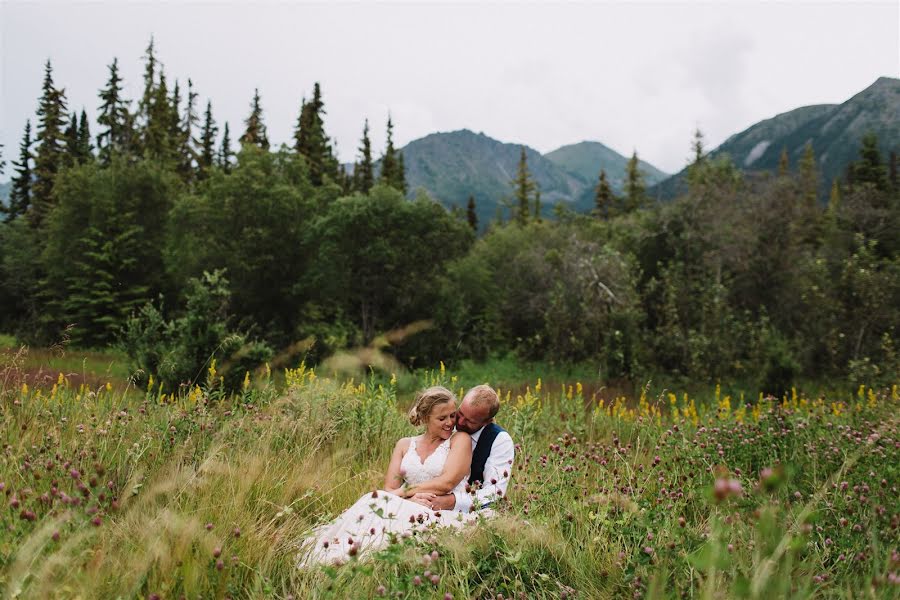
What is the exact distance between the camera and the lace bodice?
380cm

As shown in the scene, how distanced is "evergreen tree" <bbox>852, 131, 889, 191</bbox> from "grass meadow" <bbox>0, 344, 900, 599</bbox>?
3479cm

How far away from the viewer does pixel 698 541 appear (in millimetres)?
2715

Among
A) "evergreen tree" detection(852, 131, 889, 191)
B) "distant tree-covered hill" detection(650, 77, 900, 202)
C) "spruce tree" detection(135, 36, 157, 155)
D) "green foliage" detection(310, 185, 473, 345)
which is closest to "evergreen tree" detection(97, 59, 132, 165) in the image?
"spruce tree" detection(135, 36, 157, 155)

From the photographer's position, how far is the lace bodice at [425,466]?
3798 mm

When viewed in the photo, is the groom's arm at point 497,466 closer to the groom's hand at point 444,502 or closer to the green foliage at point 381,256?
the groom's hand at point 444,502

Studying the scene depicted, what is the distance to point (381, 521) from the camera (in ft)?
10.3

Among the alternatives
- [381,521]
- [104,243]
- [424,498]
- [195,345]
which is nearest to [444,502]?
[424,498]

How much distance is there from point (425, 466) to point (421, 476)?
7 centimetres

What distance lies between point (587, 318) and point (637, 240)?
372 centimetres

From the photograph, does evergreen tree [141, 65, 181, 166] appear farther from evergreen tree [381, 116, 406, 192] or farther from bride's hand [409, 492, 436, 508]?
bride's hand [409, 492, 436, 508]

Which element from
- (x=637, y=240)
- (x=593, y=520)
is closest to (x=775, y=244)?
(x=637, y=240)

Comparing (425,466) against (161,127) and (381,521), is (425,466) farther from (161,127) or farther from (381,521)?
(161,127)

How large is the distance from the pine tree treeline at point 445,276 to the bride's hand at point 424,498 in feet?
10.9

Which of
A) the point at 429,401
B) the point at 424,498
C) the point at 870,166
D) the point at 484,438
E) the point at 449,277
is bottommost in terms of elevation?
the point at 424,498
